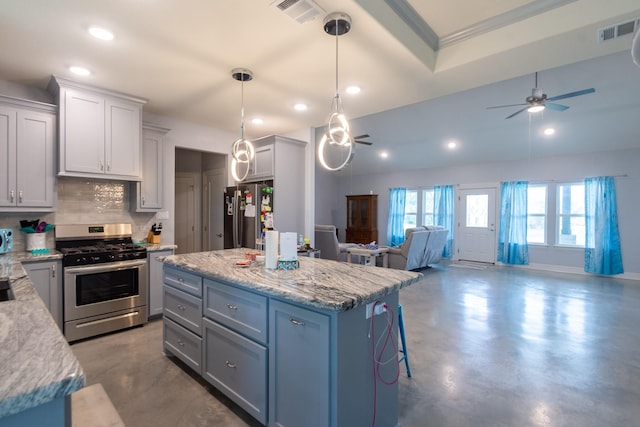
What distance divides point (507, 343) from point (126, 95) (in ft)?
15.5

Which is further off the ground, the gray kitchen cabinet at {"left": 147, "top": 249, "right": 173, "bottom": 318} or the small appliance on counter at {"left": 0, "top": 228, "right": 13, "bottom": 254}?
the small appliance on counter at {"left": 0, "top": 228, "right": 13, "bottom": 254}

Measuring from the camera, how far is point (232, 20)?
2070 millimetres

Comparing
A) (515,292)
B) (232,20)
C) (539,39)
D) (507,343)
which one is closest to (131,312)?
(232,20)

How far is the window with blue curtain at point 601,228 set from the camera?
6.13m

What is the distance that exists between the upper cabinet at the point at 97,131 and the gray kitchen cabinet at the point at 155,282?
0.88 metres

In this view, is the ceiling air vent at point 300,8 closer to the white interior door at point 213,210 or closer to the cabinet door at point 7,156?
the cabinet door at point 7,156

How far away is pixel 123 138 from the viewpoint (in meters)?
3.36

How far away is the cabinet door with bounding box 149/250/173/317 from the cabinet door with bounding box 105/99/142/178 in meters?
0.92

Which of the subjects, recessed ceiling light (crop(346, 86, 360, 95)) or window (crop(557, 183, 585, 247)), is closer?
recessed ceiling light (crop(346, 86, 360, 95))

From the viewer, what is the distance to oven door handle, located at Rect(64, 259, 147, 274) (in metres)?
2.93

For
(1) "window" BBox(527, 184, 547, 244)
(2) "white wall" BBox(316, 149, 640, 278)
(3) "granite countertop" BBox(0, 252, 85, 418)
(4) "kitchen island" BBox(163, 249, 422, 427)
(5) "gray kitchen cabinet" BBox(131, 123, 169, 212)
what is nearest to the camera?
(3) "granite countertop" BBox(0, 252, 85, 418)

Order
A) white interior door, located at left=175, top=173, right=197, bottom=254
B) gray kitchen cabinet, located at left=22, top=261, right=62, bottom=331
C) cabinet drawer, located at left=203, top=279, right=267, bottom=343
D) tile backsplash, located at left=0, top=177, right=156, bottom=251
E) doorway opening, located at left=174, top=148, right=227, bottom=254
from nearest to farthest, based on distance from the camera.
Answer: cabinet drawer, located at left=203, top=279, right=267, bottom=343 < gray kitchen cabinet, located at left=22, top=261, right=62, bottom=331 < tile backsplash, located at left=0, top=177, right=156, bottom=251 < doorway opening, located at left=174, top=148, right=227, bottom=254 < white interior door, located at left=175, top=173, right=197, bottom=254

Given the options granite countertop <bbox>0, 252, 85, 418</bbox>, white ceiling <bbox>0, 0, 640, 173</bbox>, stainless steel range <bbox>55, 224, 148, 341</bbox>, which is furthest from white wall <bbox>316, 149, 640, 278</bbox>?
granite countertop <bbox>0, 252, 85, 418</bbox>

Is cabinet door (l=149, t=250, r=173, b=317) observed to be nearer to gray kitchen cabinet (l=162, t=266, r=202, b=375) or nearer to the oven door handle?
the oven door handle
